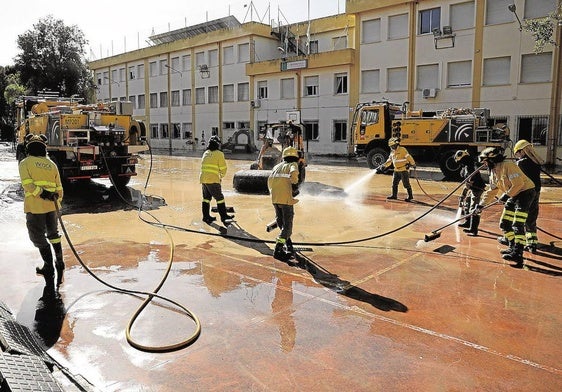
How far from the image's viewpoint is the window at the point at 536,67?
23.0 m

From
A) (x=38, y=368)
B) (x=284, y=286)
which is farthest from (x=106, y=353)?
(x=284, y=286)

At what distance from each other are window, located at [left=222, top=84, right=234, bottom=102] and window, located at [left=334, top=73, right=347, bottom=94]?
33.4 feet

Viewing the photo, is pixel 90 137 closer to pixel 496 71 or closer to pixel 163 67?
pixel 496 71

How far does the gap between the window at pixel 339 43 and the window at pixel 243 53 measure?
6894mm

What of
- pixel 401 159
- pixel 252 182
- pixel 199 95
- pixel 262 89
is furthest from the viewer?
pixel 199 95

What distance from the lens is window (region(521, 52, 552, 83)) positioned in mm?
23000

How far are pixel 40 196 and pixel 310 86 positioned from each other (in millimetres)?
28112

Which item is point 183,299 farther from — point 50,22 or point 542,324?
point 50,22

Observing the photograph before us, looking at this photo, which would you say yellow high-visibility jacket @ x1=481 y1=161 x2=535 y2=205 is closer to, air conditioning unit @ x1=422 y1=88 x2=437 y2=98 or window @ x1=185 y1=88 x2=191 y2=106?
air conditioning unit @ x1=422 y1=88 x2=437 y2=98

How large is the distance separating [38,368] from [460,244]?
618 cm

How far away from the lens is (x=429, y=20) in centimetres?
2645

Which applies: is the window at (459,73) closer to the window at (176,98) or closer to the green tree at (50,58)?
the window at (176,98)

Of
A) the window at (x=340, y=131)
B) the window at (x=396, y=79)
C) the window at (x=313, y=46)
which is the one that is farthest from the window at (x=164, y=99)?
the window at (x=396, y=79)

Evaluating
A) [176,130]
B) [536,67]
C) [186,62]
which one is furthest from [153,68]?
[536,67]
